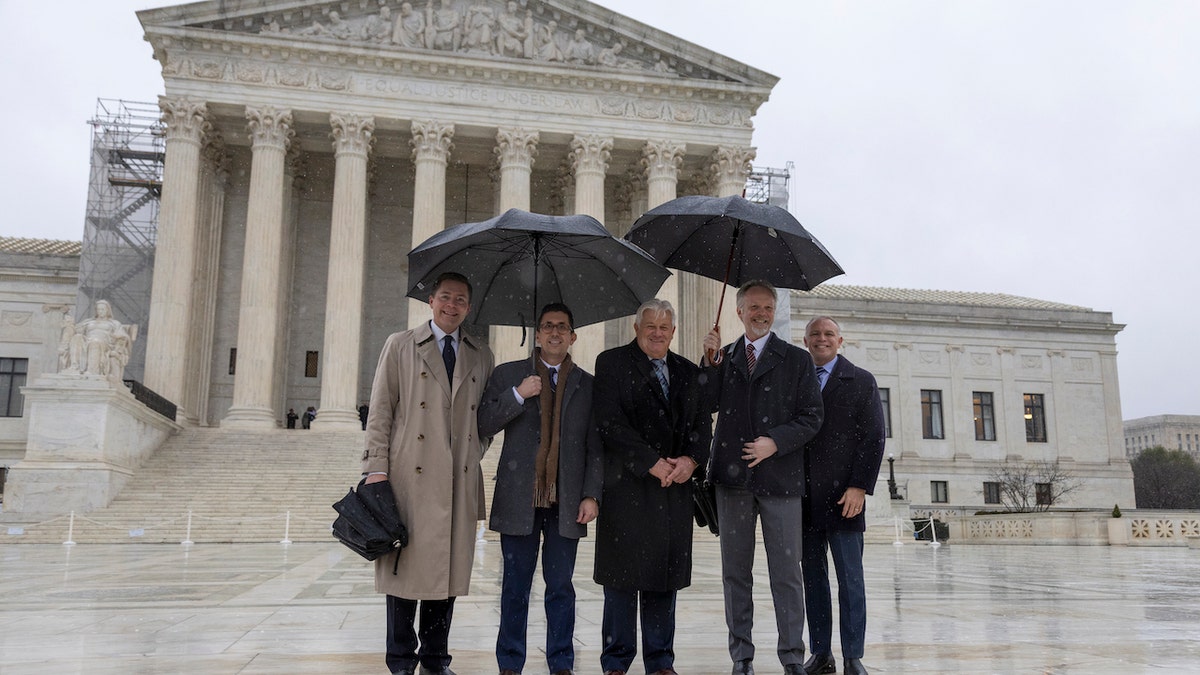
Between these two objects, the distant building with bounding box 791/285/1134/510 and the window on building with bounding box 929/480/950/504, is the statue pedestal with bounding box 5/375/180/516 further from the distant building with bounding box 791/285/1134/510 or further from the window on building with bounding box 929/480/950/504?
the window on building with bounding box 929/480/950/504

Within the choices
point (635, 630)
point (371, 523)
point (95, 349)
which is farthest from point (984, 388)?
point (371, 523)

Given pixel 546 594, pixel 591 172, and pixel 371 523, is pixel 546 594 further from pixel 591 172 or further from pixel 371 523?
pixel 591 172

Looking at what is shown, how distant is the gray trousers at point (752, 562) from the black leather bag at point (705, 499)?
0.56 ft

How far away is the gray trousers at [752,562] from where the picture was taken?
513 centimetres

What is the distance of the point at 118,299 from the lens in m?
34.7

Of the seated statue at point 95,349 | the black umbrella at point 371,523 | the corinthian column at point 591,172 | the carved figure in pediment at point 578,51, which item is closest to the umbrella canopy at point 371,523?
the black umbrella at point 371,523

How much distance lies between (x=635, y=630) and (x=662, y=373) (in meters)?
1.50

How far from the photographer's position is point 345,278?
3055cm

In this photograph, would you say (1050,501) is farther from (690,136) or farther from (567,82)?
(567,82)

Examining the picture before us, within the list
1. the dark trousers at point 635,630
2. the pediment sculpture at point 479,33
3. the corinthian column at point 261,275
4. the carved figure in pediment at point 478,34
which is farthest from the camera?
the carved figure in pediment at point 478,34

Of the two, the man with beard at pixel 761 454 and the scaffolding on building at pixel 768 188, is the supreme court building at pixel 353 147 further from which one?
the man with beard at pixel 761 454

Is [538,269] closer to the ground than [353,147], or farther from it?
closer to the ground

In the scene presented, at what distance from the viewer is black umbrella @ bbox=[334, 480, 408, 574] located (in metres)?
4.95

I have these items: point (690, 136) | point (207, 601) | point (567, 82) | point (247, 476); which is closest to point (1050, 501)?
point (690, 136)
